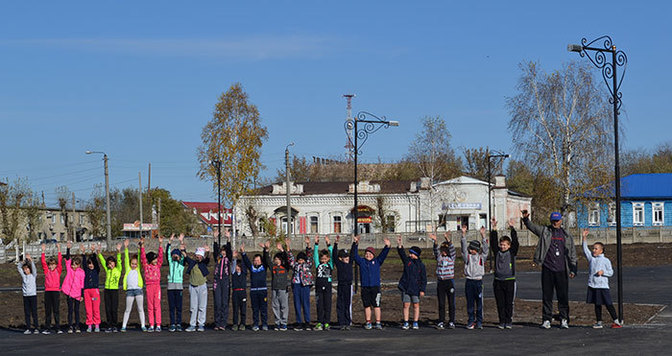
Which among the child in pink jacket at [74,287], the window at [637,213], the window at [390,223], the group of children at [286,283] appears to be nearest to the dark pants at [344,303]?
the group of children at [286,283]

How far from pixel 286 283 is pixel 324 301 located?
0.89 m

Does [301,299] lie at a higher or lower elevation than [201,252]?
lower

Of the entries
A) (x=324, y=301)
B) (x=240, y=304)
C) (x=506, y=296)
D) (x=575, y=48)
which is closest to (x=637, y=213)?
(x=575, y=48)

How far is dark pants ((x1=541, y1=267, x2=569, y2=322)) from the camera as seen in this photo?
54.6 feet

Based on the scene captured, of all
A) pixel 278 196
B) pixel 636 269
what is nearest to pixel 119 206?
pixel 278 196

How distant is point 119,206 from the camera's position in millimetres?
121938

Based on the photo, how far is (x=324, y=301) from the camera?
18031 mm

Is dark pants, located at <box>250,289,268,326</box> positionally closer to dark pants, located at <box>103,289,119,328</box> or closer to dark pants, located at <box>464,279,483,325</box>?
dark pants, located at <box>103,289,119,328</box>

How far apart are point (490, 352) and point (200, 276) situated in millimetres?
7281

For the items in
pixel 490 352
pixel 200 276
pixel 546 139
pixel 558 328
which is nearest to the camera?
pixel 490 352

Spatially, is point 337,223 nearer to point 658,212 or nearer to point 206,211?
point 658,212

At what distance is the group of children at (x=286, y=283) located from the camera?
17.2 m

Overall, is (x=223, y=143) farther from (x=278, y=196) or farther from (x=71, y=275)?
(x=71, y=275)

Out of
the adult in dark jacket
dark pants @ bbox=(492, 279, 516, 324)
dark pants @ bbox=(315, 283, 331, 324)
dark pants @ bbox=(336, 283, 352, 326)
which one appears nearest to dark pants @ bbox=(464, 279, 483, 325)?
dark pants @ bbox=(492, 279, 516, 324)
